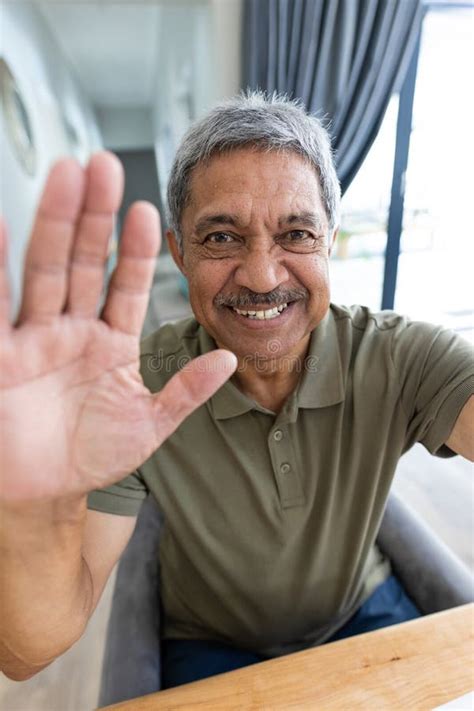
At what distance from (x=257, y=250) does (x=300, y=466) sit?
0.41m

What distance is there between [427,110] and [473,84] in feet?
0.95

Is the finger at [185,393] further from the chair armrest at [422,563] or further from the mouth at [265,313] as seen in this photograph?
the chair armrest at [422,563]

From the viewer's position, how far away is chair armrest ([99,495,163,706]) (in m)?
0.79

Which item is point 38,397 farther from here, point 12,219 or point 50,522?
point 12,219

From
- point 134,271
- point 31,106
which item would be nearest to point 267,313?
point 134,271

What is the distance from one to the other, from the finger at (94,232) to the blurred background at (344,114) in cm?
5

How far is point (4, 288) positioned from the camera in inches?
15.1

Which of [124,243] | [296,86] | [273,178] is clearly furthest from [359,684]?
[296,86]

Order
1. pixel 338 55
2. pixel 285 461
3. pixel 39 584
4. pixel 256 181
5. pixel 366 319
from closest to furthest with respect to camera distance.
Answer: pixel 39 584 < pixel 256 181 < pixel 285 461 < pixel 366 319 < pixel 338 55

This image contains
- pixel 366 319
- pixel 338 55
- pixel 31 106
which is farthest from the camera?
pixel 31 106

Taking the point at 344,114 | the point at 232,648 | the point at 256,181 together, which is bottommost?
the point at 232,648

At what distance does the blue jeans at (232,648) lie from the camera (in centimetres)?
90

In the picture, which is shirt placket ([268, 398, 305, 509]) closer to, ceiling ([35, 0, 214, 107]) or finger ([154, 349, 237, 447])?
finger ([154, 349, 237, 447])

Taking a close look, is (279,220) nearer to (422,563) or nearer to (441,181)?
(422,563)
